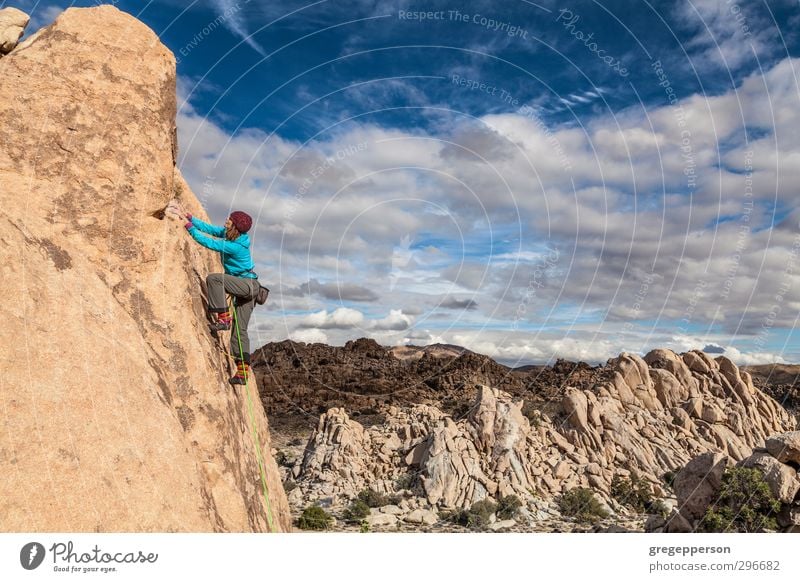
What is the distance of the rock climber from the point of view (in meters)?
9.93

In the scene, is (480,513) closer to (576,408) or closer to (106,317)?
(576,408)

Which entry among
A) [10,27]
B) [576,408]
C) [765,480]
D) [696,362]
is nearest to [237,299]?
[10,27]

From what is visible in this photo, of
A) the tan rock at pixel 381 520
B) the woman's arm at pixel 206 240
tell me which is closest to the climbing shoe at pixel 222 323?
the woman's arm at pixel 206 240

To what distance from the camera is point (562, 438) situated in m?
60.7

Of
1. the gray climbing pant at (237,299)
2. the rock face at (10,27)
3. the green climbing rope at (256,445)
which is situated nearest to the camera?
the gray climbing pant at (237,299)

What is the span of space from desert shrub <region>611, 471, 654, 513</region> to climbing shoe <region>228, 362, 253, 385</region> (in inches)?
2086

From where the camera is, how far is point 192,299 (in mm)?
9609

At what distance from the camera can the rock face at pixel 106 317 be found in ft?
20.1

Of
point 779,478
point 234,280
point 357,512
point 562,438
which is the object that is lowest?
point 357,512

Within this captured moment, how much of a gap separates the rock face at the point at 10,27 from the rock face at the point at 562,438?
159 ft

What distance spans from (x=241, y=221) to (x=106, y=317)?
11.1 ft

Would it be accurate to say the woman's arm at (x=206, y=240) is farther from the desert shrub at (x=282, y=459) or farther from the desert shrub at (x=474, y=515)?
A: the desert shrub at (x=282, y=459)

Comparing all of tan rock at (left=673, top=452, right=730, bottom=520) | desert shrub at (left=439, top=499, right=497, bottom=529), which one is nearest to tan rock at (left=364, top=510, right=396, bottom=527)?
desert shrub at (left=439, top=499, right=497, bottom=529)
